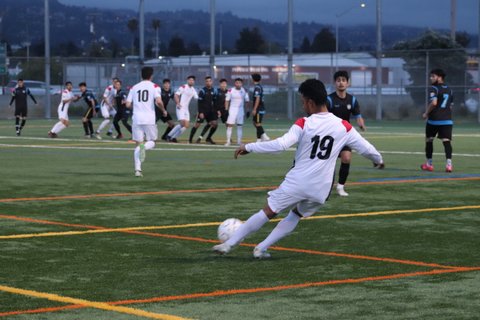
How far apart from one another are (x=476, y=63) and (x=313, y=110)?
172 ft

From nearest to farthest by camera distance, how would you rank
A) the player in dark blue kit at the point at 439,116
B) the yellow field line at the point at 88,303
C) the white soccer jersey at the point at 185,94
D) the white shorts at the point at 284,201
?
1. the yellow field line at the point at 88,303
2. the white shorts at the point at 284,201
3. the player in dark blue kit at the point at 439,116
4. the white soccer jersey at the point at 185,94

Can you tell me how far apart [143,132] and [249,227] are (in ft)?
40.4

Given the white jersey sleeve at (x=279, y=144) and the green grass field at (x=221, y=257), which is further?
the white jersey sleeve at (x=279, y=144)

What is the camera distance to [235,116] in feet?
118

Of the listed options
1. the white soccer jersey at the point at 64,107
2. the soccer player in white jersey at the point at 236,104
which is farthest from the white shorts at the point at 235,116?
the white soccer jersey at the point at 64,107

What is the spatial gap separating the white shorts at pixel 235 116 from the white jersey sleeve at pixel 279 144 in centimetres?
2480

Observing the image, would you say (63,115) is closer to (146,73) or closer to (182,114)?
(182,114)

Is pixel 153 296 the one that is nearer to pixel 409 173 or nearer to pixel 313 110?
pixel 313 110

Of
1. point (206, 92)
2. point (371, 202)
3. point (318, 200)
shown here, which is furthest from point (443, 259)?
point (206, 92)

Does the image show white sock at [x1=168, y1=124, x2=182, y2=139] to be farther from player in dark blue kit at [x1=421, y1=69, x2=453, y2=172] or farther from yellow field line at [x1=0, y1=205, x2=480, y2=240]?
yellow field line at [x1=0, y1=205, x2=480, y2=240]

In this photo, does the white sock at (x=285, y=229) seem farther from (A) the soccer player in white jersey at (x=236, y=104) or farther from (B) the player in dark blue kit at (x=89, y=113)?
(B) the player in dark blue kit at (x=89, y=113)

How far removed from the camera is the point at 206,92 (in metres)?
36.7

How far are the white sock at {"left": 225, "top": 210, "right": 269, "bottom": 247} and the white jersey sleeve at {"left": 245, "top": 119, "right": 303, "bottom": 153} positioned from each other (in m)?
0.68

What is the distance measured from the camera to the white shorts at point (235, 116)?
3578cm
